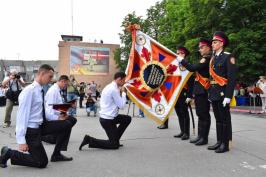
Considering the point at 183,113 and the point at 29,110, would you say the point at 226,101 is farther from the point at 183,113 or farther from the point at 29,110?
the point at 29,110

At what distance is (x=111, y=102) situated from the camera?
7.61 metres

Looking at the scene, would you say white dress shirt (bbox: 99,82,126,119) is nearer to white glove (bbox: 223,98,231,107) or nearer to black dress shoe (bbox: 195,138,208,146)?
black dress shoe (bbox: 195,138,208,146)

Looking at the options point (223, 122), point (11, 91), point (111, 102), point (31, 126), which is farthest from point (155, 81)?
point (11, 91)

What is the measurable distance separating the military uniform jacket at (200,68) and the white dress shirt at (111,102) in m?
1.46

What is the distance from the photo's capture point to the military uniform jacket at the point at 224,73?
7023mm

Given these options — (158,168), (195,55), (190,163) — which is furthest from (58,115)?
(195,55)

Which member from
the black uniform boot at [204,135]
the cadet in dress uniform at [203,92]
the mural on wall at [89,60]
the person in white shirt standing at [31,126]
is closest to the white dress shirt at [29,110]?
the person in white shirt standing at [31,126]

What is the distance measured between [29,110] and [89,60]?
188ft

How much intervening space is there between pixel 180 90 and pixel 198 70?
1050 mm

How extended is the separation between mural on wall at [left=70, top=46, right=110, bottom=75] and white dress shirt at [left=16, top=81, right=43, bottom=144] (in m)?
55.9

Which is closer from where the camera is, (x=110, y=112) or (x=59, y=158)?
(x=59, y=158)

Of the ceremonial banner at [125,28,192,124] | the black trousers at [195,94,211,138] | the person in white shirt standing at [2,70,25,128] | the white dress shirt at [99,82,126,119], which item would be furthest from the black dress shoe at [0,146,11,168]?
the person in white shirt standing at [2,70,25,128]

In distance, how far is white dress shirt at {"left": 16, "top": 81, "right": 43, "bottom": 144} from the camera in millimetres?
5688

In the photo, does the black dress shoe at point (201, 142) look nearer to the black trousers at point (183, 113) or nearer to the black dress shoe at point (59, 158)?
the black trousers at point (183, 113)
